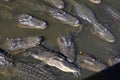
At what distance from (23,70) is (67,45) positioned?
149 cm

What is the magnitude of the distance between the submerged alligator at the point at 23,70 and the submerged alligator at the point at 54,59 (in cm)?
25

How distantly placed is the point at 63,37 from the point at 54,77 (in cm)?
141

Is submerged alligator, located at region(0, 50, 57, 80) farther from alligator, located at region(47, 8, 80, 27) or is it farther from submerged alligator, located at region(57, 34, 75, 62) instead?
alligator, located at region(47, 8, 80, 27)

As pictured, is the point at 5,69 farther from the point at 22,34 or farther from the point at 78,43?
the point at 78,43

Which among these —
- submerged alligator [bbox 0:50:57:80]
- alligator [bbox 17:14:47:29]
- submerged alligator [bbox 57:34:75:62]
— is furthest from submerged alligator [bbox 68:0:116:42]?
submerged alligator [bbox 0:50:57:80]

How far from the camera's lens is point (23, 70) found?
8.50 meters

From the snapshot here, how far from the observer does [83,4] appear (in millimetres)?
10508

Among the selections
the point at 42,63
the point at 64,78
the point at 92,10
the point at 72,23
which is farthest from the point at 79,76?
the point at 92,10

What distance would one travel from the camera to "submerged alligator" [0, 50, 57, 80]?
8414 millimetres

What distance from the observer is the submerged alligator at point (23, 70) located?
8414 millimetres

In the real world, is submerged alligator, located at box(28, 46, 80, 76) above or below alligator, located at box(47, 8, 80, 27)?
Result: below

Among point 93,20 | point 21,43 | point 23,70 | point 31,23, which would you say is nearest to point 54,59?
point 23,70

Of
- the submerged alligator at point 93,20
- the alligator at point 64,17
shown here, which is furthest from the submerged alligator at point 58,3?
the submerged alligator at point 93,20

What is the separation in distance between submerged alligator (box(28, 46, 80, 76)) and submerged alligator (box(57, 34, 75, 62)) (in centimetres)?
22
